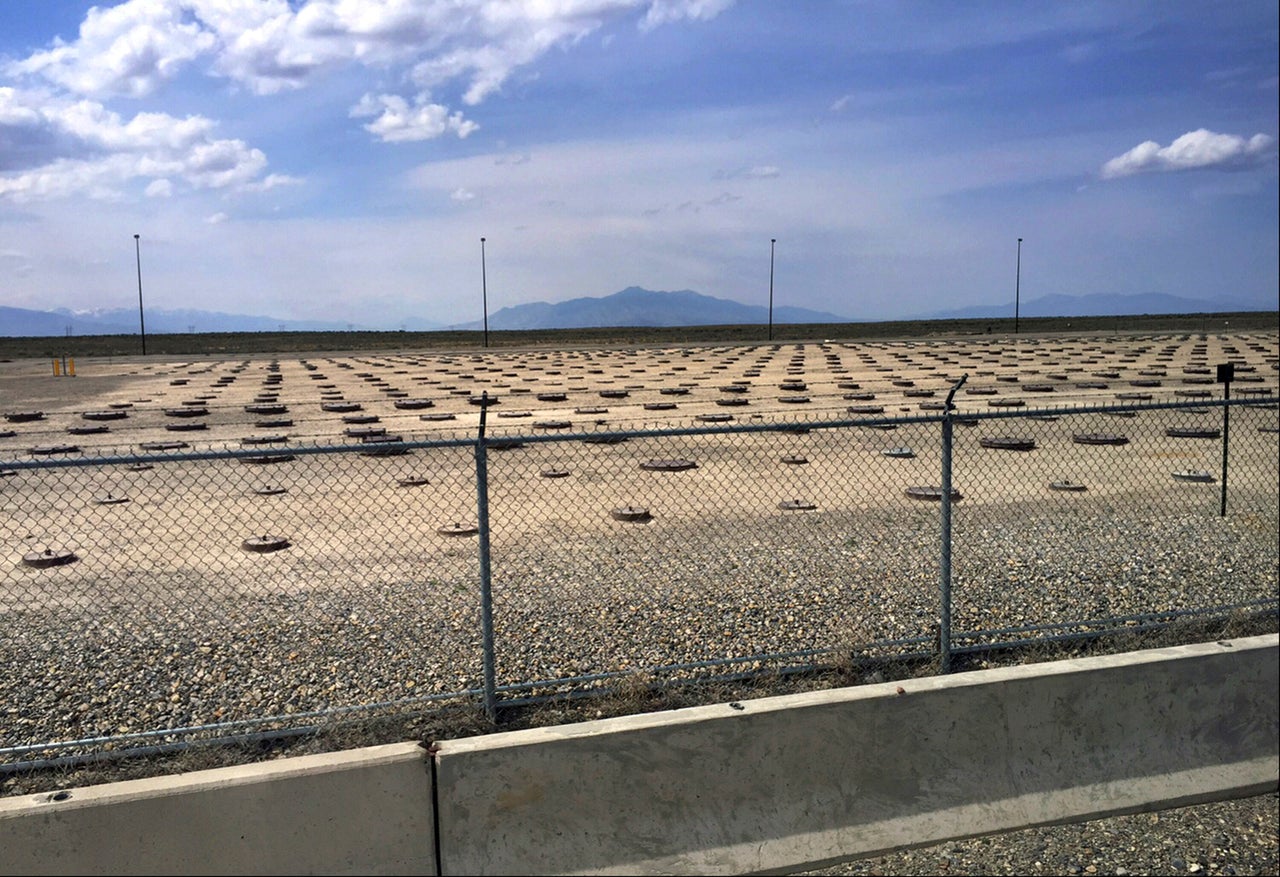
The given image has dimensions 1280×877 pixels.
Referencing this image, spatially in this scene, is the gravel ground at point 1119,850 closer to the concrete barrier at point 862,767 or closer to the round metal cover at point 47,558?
the concrete barrier at point 862,767

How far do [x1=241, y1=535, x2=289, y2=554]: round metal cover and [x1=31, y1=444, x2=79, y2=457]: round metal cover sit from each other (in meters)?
7.49

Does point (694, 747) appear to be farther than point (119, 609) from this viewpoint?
No

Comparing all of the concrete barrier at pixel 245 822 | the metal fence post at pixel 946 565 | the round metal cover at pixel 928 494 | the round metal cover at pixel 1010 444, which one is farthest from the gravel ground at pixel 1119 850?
the round metal cover at pixel 1010 444

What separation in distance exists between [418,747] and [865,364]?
1323 inches

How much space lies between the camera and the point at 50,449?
1527 cm

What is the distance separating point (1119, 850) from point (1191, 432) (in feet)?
40.6

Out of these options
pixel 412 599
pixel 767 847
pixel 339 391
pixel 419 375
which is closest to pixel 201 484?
pixel 412 599

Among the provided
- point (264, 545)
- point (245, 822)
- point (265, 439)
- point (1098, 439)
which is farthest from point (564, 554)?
point (1098, 439)

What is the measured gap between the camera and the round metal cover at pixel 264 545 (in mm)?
9227

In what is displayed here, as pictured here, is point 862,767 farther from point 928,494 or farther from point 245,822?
point 928,494

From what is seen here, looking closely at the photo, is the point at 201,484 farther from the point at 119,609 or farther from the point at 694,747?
the point at 694,747

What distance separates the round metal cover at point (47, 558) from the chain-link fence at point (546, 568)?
0.02m

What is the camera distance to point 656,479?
42.7 feet

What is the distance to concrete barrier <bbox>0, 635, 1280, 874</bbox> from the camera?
4.36 metres
